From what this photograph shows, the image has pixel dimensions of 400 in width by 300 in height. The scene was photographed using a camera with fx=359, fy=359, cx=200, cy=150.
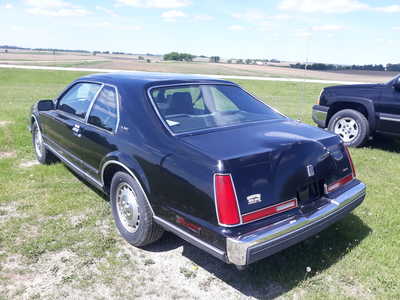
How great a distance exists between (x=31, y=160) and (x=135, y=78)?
10.7ft

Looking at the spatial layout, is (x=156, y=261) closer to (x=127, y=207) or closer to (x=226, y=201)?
(x=127, y=207)

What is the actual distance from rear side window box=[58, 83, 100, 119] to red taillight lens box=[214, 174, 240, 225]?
2252 mm

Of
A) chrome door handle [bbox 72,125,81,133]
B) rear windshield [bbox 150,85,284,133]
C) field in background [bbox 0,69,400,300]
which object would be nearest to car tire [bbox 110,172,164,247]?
field in background [bbox 0,69,400,300]

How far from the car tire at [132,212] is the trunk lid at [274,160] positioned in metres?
0.74

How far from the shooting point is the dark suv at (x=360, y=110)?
6.78 metres

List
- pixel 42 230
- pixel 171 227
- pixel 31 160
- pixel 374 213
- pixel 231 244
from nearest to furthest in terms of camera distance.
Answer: pixel 231 244
pixel 171 227
pixel 42 230
pixel 374 213
pixel 31 160

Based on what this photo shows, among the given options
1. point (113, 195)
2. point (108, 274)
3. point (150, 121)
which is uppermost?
point (150, 121)

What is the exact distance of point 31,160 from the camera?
609cm

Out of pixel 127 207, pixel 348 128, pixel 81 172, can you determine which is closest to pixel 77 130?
pixel 81 172

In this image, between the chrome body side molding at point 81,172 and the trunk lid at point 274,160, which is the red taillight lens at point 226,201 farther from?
the chrome body side molding at point 81,172

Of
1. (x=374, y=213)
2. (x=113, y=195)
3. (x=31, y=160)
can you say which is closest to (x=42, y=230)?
(x=113, y=195)

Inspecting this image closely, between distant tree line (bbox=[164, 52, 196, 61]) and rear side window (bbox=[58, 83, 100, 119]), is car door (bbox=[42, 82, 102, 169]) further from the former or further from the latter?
distant tree line (bbox=[164, 52, 196, 61])

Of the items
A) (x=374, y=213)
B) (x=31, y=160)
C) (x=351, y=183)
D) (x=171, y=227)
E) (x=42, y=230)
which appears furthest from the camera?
(x=31, y=160)

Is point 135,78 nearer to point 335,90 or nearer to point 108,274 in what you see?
point 108,274
